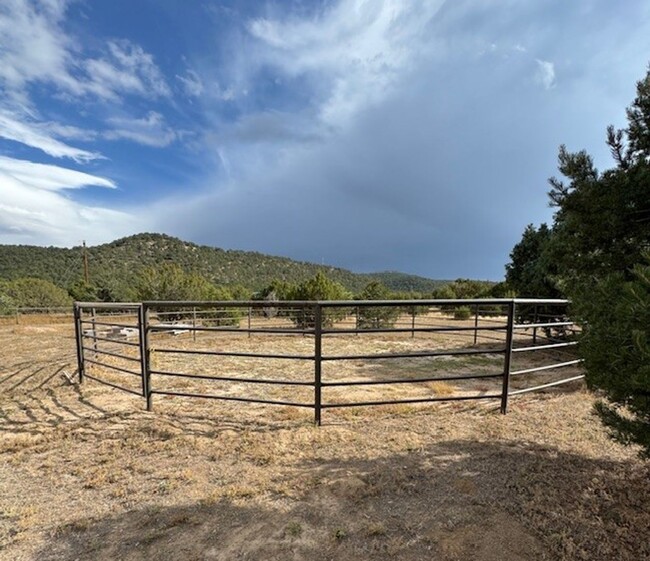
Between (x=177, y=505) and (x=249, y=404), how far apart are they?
187 centimetres

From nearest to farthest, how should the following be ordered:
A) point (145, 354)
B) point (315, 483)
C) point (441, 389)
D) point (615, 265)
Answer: point (315, 483), point (615, 265), point (145, 354), point (441, 389)

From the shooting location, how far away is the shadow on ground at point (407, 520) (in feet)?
5.63

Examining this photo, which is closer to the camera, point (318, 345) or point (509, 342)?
point (318, 345)

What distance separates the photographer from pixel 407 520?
194 centimetres

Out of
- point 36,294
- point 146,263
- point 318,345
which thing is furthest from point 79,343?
point 146,263

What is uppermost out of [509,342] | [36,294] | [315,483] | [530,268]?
[530,268]

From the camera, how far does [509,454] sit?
268cm

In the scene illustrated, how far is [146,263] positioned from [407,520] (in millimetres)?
56874

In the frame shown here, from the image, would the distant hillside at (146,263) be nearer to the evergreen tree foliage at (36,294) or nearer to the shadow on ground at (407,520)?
the evergreen tree foliage at (36,294)

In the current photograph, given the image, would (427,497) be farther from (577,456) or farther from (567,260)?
(567,260)

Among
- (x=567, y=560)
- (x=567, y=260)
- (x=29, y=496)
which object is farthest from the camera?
(x=567, y=260)

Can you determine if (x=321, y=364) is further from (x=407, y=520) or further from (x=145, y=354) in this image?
(x=407, y=520)

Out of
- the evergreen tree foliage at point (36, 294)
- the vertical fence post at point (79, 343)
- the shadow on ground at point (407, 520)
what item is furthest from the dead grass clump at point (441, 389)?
the evergreen tree foliage at point (36, 294)

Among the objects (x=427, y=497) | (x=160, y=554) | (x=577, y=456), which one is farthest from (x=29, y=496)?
(x=577, y=456)
